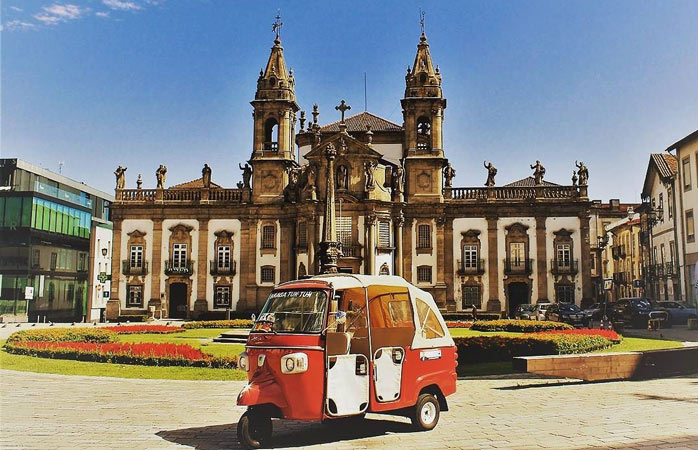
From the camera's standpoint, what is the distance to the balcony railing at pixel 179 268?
49.8m

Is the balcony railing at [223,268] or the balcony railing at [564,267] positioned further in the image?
the balcony railing at [223,268]

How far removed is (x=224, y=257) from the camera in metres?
50.1

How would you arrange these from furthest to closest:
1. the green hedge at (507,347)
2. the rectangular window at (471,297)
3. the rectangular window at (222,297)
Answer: the rectangular window at (222,297) < the rectangular window at (471,297) < the green hedge at (507,347)

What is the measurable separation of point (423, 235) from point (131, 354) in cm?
3172

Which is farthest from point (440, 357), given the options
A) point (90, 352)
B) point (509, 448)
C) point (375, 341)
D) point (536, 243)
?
point (536, 243)

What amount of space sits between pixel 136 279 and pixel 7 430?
4134 cm

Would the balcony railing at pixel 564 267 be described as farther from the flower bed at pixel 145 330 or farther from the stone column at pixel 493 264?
the flower bed at pixel 145 330

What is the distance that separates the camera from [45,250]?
51.4 metres

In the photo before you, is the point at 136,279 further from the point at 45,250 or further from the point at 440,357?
the point at 440,357

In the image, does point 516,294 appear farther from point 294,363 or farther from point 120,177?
point 294,363

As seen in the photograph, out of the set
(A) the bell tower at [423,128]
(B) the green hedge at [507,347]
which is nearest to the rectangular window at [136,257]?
(A) the bell tower at [423,128]

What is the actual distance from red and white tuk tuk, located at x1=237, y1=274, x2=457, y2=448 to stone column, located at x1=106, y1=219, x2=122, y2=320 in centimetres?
4228

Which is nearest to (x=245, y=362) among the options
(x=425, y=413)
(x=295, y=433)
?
(x=295, y=433)

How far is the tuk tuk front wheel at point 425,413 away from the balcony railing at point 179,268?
4134 centimetres
